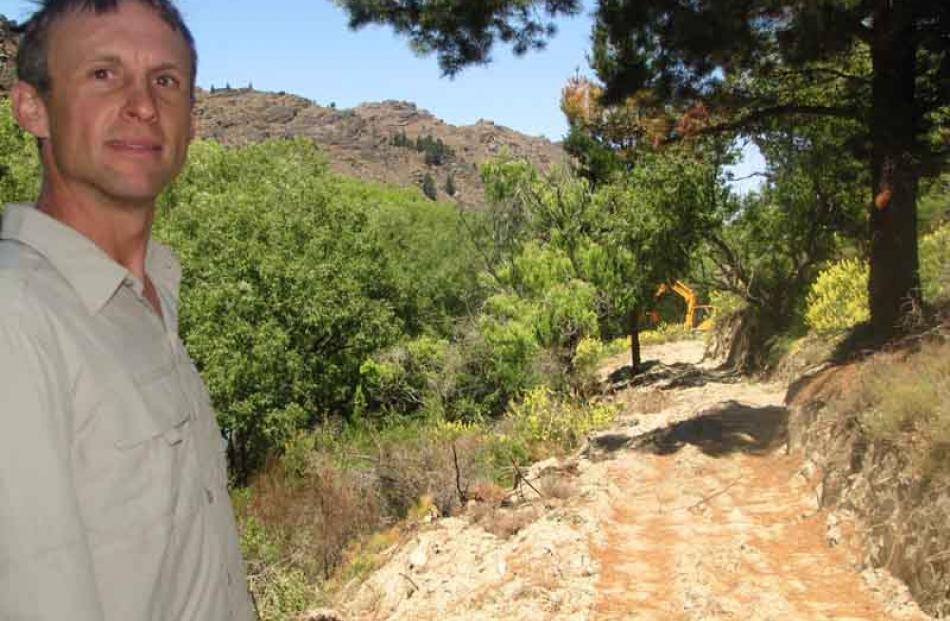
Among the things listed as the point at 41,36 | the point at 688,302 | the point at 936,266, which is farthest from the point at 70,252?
the point at 688,302

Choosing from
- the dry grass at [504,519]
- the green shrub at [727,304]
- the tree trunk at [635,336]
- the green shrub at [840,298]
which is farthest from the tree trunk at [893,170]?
the tree trunk at [635,336]

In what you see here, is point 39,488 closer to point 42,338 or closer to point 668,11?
point 42,338

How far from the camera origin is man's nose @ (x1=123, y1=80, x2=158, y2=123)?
129cm

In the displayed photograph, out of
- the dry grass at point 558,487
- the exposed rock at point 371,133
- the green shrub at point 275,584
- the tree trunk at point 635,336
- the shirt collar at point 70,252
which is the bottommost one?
the green shrub at point 275,584

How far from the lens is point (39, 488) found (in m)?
1.01

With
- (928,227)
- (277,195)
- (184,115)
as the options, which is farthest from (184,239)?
(184,115)

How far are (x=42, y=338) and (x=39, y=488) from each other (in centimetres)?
19

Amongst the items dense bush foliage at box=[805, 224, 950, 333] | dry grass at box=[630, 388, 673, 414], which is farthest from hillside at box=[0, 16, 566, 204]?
dry grass at box=[630, 388, 673, 414]

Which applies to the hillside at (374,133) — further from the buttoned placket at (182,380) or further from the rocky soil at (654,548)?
the buttoned placket at (182,380)

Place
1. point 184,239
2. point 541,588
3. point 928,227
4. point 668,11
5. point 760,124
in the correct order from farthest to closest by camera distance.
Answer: point 184,239
point 928,227
point 760,124
point 668,11
point 541,588

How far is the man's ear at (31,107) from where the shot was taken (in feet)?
4.25

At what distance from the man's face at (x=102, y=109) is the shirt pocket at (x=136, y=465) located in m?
0.32

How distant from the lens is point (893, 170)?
27.6ft

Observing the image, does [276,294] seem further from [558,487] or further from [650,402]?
[558,487]
